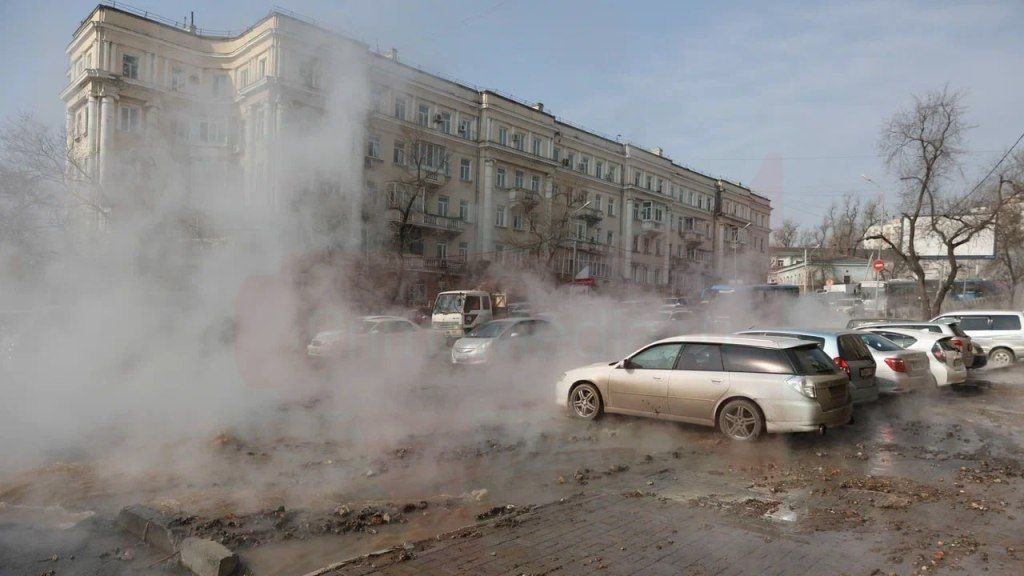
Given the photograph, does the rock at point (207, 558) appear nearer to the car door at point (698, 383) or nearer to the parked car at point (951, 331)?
the car door at point (698, 383)

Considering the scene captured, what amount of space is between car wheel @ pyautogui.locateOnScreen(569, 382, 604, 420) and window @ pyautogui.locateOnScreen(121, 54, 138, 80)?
21.6 feet

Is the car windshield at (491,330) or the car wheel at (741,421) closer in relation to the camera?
the car wheel at (741,421)

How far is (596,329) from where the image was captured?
17516mm

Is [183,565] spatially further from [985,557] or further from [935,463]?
[935,463]

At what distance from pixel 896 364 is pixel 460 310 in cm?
1317

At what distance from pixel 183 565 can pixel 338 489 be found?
162cm

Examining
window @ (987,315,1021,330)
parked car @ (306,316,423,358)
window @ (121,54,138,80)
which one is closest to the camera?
window @ (121,54,138,80)

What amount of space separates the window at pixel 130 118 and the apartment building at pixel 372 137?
18 mm

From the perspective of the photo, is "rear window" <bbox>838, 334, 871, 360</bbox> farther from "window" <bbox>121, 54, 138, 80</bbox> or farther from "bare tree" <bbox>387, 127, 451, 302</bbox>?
"window" <bbox>121, 54, 138, 80</bbox>

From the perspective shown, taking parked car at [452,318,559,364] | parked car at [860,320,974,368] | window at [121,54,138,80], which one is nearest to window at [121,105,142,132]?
window at [121,54,138,80]

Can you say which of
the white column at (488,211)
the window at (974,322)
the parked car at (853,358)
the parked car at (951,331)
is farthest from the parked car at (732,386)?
the white column at (488,211)

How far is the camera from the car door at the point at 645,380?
8195 millimetres

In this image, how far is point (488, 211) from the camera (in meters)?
35.1

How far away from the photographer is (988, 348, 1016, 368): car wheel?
16.3 meters
